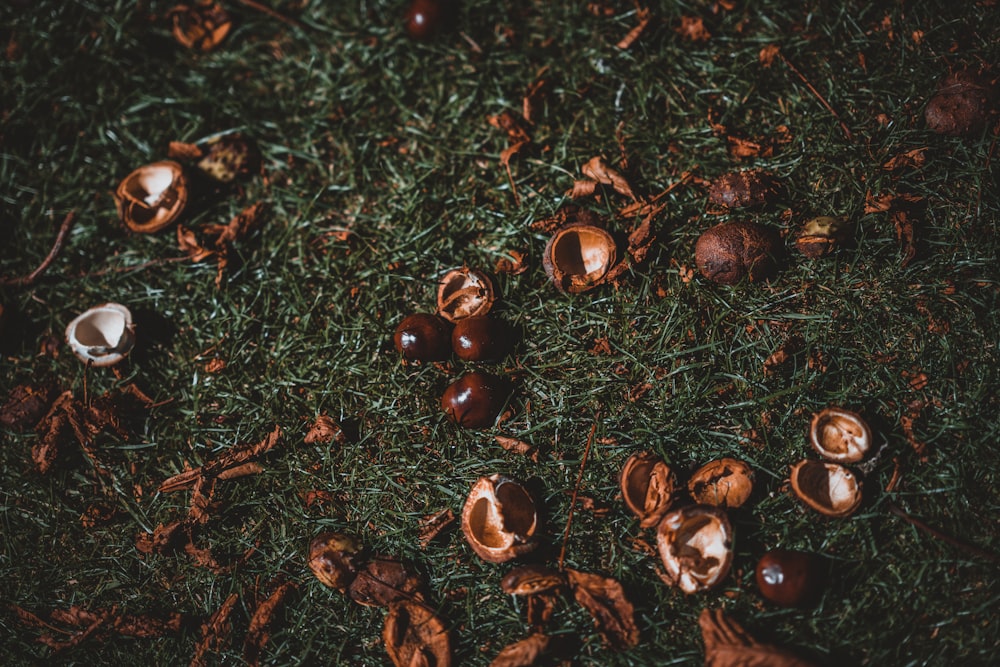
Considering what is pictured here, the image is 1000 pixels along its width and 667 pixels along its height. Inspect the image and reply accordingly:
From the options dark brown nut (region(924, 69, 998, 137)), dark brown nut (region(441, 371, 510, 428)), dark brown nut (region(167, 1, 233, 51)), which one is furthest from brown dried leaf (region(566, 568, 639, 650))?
dark brown nut (region(167, 1, 233, 51))

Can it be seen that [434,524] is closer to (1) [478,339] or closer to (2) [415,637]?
(2) [415,637]

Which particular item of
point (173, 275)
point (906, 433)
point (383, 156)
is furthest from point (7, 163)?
point (906, 433)

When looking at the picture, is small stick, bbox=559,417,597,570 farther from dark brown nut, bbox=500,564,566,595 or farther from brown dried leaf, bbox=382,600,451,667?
brown dried leaf, bbox=382,600,451,667

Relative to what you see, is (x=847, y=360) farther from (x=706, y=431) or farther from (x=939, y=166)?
(x=939, y=166)

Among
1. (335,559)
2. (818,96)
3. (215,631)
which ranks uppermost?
(818,96)

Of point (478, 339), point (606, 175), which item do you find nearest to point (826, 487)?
point (478, 339)

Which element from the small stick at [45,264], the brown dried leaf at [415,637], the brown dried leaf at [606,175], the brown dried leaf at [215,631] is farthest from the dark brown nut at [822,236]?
the small stick at [45,264]
